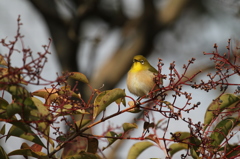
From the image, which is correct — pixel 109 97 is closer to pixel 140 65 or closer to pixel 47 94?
pixel 47 94

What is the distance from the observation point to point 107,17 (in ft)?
27.4

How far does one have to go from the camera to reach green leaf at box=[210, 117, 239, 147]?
1.93 meters

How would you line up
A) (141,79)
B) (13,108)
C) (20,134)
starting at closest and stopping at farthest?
(13,108), (20,134), (141,79)

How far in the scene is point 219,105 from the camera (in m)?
1.92

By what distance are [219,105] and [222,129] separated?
5.2 inches

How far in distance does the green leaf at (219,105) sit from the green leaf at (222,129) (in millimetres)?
64

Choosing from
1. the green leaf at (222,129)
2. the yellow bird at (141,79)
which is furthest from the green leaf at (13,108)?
the yellow bird at (141,79)

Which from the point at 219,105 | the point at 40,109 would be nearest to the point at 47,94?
the point at 40,109

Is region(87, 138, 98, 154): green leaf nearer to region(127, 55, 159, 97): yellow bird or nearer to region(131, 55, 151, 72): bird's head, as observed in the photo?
region(127, 55, 159, 97): yellow bird

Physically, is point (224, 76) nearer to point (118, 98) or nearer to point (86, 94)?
point (118, 98)

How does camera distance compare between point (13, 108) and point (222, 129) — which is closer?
point (13, 108)

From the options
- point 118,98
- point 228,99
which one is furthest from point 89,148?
point 228,99

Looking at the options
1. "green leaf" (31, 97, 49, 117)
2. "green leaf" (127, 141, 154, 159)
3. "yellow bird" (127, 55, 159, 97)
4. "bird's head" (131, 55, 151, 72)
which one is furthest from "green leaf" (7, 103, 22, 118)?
"bird's head" (131, 55, 151, 72)

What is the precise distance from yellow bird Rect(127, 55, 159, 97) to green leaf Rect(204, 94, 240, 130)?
38.3 inches
